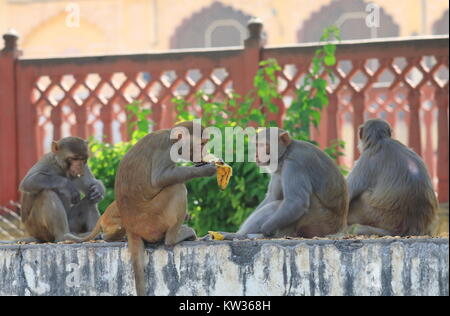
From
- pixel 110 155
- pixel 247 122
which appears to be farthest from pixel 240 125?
pixel 110 155

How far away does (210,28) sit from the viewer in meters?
22.8

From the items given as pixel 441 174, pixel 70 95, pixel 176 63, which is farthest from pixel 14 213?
pixel 441 174

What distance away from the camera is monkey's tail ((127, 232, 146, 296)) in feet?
13.7

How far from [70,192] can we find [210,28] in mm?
17948

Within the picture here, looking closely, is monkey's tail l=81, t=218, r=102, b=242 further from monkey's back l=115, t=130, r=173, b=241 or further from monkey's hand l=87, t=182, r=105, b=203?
monkey's hand l=87, t=182, r=105, b=203

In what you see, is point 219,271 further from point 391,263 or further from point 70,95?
point 70,95

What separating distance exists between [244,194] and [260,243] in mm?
2534

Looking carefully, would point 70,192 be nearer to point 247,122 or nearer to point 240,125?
point 240,125

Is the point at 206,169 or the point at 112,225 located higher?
the point at 206,169

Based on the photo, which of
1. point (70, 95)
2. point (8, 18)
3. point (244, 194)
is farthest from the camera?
point (8, 18)

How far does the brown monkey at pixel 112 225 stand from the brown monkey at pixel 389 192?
1407 millimetres

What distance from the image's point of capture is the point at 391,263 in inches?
162
